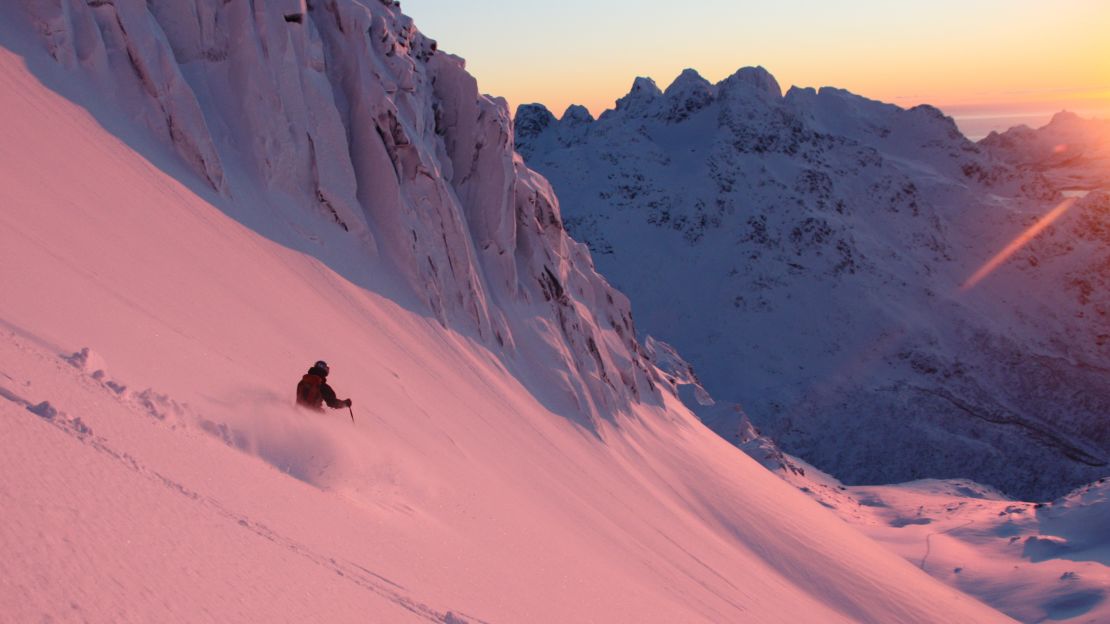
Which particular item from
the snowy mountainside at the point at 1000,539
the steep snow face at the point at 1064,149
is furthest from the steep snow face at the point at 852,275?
the steep snow face at the point at 1064,149

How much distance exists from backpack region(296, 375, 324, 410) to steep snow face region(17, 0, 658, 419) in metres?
6.82

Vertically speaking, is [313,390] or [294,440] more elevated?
[313,390]

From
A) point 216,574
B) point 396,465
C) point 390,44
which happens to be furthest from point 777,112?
point 216,574

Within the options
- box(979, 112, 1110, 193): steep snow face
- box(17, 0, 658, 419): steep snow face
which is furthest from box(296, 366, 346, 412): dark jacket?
box(979, 112, 1110, 193): steep snow face

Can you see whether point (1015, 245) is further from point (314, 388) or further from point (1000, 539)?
point (314, 388)

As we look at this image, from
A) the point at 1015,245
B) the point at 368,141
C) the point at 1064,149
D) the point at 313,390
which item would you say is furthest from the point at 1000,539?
the point at 1064,149

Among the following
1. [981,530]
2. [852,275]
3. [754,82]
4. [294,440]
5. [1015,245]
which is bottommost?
[294,440]

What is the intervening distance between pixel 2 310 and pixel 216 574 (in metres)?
3.69

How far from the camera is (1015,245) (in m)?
71.4

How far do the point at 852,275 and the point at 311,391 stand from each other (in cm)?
6016

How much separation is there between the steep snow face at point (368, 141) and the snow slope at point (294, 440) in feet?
0.46

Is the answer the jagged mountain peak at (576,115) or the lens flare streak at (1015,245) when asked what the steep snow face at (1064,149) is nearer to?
the lens flare streak at (1015,245)

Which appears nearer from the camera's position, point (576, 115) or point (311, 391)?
point (311, 391)

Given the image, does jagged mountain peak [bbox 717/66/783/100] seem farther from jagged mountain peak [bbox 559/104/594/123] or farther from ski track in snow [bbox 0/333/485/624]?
ski track in snow [bbox 0/333/485/624]
